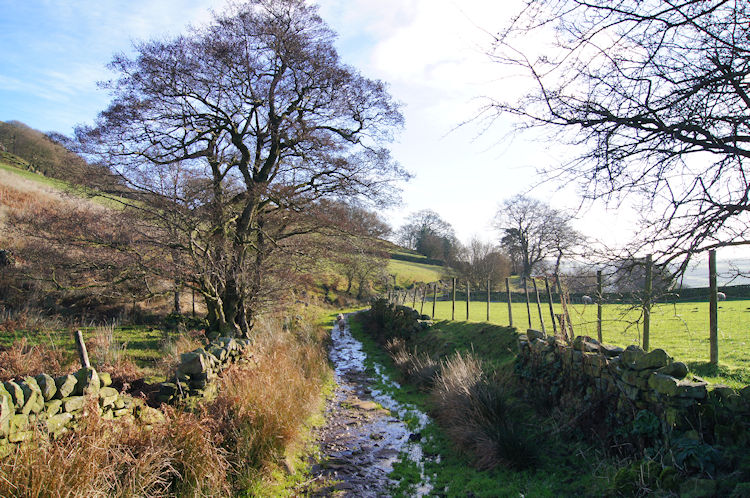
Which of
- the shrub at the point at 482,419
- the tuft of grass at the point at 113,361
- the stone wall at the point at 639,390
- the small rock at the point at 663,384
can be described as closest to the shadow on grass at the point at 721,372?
the stone wall at the point at 639,390

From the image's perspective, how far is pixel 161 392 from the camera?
20.7 ft

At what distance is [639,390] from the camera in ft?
17.4

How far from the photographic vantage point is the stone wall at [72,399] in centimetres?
400

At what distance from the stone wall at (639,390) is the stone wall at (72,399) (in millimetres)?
6284

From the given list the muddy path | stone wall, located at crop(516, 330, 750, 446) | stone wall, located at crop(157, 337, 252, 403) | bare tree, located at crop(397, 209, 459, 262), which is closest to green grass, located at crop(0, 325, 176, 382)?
stone wall, located at crop(157, 337, 252, 403)

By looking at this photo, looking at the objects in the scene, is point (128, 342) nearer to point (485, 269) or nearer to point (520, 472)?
point (520, 472)

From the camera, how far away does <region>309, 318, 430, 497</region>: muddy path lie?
19.3 ft

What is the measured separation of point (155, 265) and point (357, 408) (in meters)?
6.37

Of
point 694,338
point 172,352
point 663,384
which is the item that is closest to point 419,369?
point 172,352

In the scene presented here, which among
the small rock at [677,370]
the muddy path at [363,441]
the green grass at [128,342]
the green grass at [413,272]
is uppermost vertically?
the green grass at [413,272]

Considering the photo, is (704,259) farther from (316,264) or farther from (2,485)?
(316,264)

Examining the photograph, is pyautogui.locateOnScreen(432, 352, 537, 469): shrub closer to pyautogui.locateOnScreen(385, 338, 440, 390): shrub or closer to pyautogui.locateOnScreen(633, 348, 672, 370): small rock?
pyautogui.locateOnScreen(385, 338, 440, 390): shrub

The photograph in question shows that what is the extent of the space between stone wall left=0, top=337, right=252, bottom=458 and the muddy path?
2445mm

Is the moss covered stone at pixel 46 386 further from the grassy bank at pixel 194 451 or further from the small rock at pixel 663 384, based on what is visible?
the small rock at pixel 663 384
